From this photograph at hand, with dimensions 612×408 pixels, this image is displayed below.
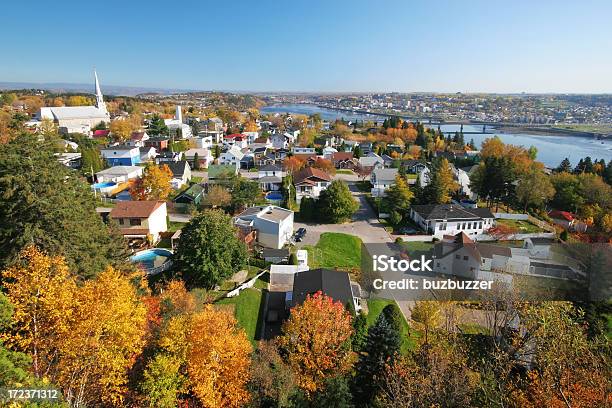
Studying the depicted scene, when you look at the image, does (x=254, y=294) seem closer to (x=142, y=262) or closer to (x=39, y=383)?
(x=142, y=262)

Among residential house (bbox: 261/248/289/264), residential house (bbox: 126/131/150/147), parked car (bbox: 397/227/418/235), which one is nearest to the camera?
residential house (bbox: 261/248/289/264)

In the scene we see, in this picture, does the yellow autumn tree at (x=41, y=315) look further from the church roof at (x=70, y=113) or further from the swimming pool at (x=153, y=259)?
the church roof at (x=70, y=113)

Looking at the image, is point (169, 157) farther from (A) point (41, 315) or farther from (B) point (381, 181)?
(A) point (41, 315)

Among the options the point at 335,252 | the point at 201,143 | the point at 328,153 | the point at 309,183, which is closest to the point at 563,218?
the point at 335,252

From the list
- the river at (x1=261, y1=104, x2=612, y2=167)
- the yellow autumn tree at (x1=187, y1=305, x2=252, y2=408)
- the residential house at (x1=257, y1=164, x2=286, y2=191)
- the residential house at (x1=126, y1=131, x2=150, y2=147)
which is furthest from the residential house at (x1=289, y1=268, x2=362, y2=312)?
the river at (x1=261, y1=104, x2=612, y2=167)

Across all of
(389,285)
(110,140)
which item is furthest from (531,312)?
(110,140)

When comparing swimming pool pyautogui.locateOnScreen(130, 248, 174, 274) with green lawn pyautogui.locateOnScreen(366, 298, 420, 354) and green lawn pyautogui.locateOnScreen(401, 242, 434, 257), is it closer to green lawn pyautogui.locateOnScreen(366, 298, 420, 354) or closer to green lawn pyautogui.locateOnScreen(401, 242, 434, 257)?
green lawn pyautogui.locateOnScreen(366, 298, 420, 354)
